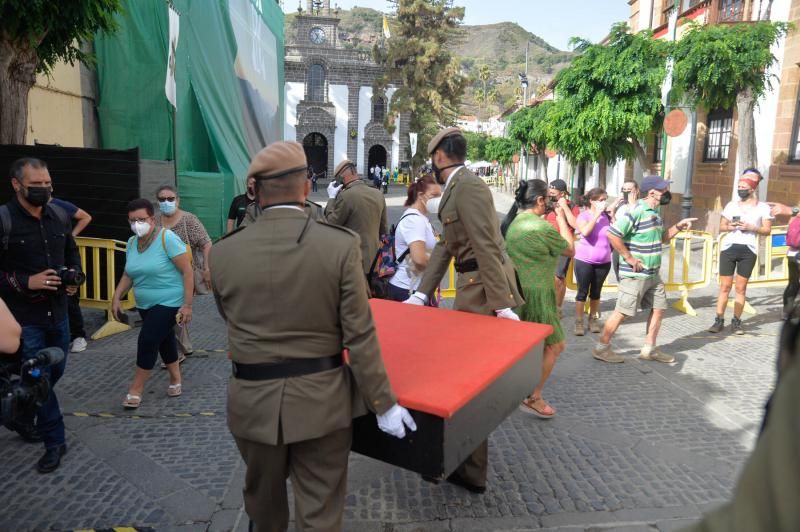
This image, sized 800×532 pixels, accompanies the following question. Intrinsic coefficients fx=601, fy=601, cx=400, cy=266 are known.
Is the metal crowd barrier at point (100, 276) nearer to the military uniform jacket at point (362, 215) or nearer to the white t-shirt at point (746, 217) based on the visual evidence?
the military uniform jacket at point (362, 215)

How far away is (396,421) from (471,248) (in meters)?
1.71

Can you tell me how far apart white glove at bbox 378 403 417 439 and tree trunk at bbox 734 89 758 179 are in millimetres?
11862

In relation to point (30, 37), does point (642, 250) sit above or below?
below

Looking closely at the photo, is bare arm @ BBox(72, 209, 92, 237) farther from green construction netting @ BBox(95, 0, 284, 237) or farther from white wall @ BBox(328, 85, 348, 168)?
white wall @ BBox(328, 85, 348, 168)

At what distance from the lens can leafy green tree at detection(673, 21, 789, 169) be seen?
36.9ft

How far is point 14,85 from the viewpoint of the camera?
6.69m

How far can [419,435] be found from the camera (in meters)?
2.30

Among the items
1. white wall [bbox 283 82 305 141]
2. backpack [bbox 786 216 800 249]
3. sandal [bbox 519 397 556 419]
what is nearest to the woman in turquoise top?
sandal [bbox 519 397 556 419]

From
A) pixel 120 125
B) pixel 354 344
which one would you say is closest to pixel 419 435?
pixel 354 344

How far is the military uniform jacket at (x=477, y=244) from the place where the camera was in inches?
139

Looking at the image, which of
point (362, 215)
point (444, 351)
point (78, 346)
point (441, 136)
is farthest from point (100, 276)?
point (444, 351)

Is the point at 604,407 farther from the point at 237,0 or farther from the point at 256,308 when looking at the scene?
A: the point at 237,0

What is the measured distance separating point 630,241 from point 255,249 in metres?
4.75

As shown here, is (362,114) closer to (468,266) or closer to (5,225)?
(5,225)
